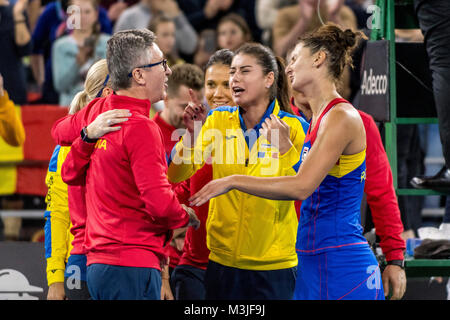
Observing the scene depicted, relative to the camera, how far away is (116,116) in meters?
2.77

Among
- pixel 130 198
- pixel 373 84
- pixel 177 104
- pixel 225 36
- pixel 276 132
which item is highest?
pixel 225 36

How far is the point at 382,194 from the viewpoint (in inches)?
143

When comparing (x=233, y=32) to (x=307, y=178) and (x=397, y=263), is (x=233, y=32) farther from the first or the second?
(x=307, y=178)

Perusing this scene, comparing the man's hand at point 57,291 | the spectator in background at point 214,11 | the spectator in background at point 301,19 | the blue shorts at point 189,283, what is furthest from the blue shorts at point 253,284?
the spectator in background at point 214,11

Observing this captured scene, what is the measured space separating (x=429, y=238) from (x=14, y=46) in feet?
13.6

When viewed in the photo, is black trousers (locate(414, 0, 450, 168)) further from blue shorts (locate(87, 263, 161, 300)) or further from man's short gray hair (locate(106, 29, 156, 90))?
blue shorts (locate(87, 263, 161, 300))

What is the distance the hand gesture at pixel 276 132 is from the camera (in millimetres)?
3037

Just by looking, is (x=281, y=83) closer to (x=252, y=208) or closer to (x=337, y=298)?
(x=252, y=208)

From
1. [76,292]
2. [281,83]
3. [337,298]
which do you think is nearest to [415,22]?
[281,83]

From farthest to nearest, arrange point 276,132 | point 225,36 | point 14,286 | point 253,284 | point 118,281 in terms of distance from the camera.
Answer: point 225,36
point 14,286
point 253,284
point 276,132
point 118,281

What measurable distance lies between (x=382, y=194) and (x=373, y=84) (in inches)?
41.6

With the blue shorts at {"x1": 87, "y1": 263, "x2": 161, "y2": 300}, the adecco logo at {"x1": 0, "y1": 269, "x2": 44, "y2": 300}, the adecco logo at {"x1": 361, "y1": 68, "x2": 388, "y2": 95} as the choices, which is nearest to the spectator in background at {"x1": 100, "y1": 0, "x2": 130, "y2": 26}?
the adecco logo at {"x1": 361, "y1": 68, "x2": 388, "y2": 95}

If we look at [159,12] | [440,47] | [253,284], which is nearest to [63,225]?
[253,284]
